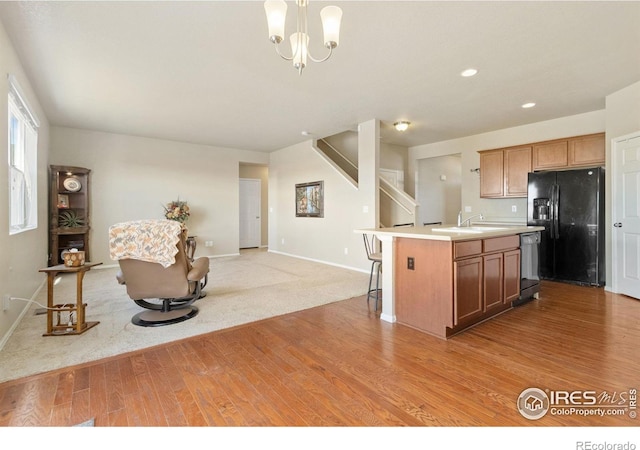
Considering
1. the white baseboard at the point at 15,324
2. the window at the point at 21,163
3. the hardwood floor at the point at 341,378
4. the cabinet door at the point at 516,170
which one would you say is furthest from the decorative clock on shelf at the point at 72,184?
the cabinet door at the point at 516,170

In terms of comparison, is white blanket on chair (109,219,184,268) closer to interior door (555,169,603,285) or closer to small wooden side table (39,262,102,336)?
small wooden side table (39,262,102,336)

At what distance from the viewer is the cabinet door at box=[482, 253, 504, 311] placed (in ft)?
9.48

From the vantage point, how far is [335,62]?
121 inches

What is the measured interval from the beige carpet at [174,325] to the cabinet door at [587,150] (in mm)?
3616

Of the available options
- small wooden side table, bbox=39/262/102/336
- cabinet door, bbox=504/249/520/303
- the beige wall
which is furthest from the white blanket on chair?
the beige wall

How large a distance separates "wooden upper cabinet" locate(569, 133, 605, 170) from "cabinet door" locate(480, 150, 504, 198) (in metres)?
0.98

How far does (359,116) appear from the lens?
488cm

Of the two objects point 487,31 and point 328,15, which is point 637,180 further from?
point 328,15

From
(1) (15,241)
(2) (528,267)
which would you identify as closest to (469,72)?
(2) (528,267)

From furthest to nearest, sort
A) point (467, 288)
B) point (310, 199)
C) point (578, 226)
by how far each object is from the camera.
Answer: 1. point (310, 199)
2. point (578, 226)
3. point (467, 288)

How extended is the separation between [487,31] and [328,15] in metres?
1.52

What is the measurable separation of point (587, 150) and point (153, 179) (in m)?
7.62

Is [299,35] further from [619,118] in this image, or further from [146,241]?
[619,118]
